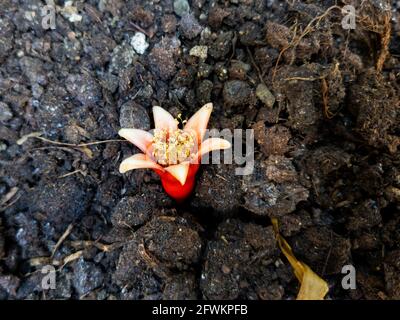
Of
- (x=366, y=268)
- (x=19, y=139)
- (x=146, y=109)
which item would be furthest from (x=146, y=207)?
(x=366, y=268)

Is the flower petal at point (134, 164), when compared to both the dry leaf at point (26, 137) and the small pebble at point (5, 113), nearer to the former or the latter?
the dry leaf at point (26, 137)

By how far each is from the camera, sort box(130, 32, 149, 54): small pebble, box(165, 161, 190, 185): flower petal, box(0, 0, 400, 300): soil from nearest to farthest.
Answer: box(165, 161, 190, 185): flower petal < box(0, 0, 400, 300): soil < box(130, 32, 149, 54): small pebble

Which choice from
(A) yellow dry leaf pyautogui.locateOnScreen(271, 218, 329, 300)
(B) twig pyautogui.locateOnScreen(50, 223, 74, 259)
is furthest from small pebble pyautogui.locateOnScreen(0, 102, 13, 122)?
(A) yellow dry leaf pyautogui.locateOnScreen(271, 218, 329, 300)

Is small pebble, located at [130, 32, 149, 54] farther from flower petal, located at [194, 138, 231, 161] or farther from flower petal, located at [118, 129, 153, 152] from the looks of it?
flower petal, located at [194, 138, 231, 161]

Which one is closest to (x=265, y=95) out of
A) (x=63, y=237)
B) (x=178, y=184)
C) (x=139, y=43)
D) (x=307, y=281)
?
(x=178, y=184)

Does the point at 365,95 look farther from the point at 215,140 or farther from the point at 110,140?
the point at 110,140

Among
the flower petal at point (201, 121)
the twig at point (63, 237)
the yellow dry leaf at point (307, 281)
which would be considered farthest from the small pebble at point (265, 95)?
the twig at point (63, 237)
